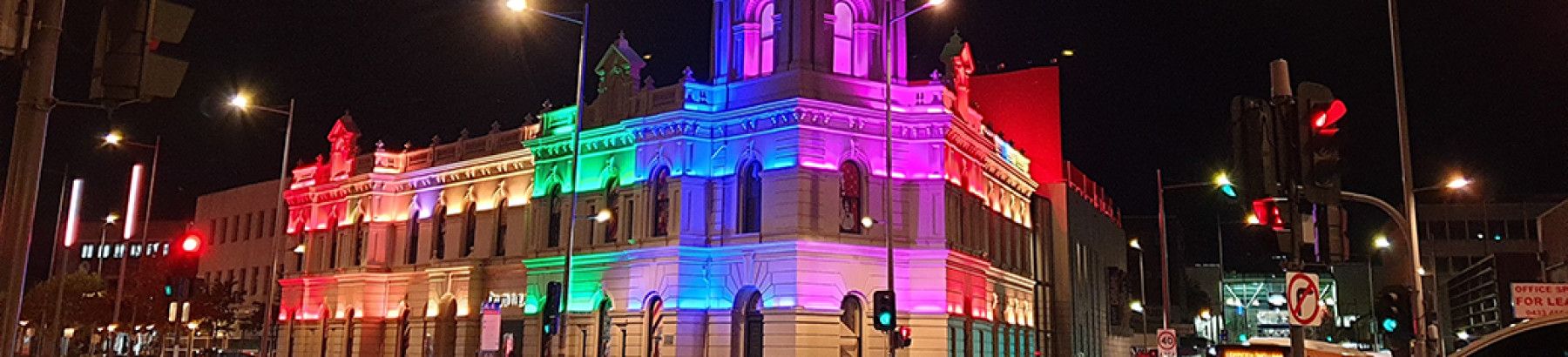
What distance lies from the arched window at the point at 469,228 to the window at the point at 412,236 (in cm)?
326

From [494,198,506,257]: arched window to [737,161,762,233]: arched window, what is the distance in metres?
12.3

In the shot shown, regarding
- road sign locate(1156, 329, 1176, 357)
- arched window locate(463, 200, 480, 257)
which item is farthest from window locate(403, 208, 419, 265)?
road sign locate(1156, 329, 1176, 357)

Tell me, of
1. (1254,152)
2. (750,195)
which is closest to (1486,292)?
(750,195)

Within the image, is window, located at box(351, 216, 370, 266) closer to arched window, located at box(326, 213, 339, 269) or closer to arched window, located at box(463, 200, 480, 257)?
arched window, located at box(326, 213, 339, 269)

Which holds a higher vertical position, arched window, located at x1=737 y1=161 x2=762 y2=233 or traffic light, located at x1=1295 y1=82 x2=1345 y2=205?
arched window, located at x1=737 y1=161 x2=762 y2=233

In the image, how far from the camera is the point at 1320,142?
385 inches

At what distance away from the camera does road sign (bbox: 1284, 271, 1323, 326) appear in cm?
991

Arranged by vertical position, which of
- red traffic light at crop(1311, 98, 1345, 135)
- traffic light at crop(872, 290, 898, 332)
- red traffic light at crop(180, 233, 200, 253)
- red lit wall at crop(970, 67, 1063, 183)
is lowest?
traffic light at crop(872, 290, 898, 332)

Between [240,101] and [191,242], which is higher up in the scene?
[240,101]

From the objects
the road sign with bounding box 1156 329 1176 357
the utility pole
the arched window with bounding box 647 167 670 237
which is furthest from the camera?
the arched window with bounding box 647 167 670 237

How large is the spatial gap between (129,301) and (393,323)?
2021cm

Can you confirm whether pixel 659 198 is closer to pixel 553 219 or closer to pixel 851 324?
pixel 553 219

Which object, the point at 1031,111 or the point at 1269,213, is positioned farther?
the point at 1031,111

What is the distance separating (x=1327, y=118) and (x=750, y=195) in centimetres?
2657
